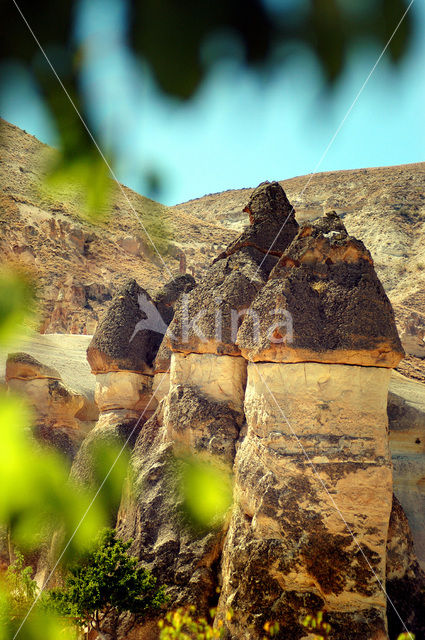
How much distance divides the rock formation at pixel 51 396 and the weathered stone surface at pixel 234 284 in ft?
14.5

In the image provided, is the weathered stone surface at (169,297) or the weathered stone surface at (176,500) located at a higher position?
the weathered stone surface at (169,297)

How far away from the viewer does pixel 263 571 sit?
6.64 metres

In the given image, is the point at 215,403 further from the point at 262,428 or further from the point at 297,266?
the point at 297,266

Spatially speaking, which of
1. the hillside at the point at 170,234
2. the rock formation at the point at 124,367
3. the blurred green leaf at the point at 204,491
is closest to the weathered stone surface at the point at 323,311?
the hillside at the point at 170,234

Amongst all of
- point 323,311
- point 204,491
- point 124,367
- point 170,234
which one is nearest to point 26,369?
point 124,367

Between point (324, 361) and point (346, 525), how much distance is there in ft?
5.97

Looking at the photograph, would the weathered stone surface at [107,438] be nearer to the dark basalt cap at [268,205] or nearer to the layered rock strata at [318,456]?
the layered rock strata at [318,456]

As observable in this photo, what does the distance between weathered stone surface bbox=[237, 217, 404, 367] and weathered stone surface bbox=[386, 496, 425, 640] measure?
215 cm

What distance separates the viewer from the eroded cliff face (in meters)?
6.45

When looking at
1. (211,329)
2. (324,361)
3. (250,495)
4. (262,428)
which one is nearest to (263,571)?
(250,495)

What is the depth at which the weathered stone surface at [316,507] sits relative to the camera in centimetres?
637

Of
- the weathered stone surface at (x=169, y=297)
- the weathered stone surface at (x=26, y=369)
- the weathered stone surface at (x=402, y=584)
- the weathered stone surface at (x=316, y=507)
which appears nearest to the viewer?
the weathered stone surface at (x=316, y=507)

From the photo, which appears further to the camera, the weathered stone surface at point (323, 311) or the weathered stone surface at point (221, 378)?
the weathered stone surface at point (221, 378)

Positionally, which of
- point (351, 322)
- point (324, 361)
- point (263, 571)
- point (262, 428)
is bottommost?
point (263, 571)
